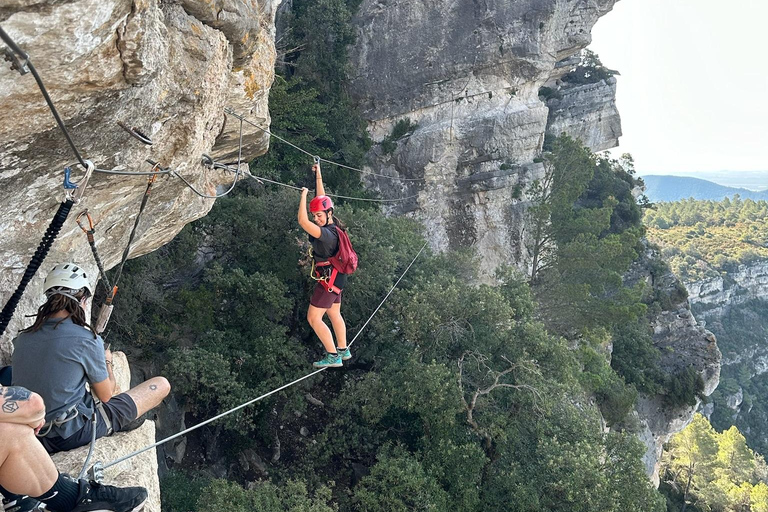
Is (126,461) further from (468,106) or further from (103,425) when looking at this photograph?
(468,106)

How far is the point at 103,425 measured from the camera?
4.00 metres

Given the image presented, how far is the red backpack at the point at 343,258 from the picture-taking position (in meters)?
6.66

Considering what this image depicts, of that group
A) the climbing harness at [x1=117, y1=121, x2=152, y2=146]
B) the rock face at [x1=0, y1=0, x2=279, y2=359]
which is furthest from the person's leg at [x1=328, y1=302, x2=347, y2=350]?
the climbing harness at [x1=117, y1=121, x2=152, y2=146]

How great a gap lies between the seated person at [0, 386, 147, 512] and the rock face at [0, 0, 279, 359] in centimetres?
184

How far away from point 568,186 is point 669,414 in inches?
493

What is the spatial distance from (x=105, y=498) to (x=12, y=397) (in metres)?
1.03

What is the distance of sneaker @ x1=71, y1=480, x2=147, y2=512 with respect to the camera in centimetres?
340

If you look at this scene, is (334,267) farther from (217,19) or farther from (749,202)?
(749,202)

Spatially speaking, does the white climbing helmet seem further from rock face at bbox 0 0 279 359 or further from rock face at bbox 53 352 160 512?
rock face at bbox 53 352 160 512

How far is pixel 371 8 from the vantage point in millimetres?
23250

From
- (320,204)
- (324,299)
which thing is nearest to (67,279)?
(320,204)

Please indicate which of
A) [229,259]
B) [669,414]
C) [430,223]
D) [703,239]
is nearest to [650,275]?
[669,414]

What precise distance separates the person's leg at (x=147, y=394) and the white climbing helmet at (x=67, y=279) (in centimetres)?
111

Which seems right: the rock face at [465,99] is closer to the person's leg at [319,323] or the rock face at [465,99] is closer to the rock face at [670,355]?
the rock face at [670,355]
